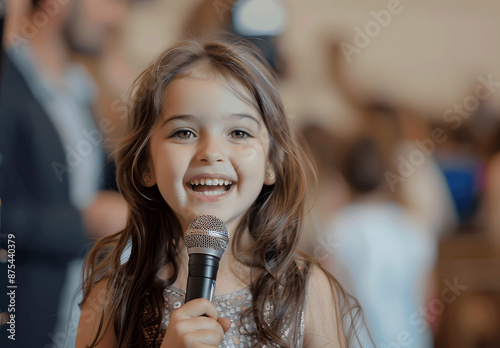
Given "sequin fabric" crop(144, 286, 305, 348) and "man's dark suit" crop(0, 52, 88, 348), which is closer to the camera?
"sequin fabric" crop(144, 286, 305, 348)

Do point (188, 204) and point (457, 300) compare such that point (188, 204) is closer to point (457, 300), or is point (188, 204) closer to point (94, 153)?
point (94, 153)

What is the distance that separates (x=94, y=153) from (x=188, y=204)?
40 centimetres

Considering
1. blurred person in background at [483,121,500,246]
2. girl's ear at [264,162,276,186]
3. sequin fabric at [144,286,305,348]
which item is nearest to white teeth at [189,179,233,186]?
girl's ear at [264,162,276,186]

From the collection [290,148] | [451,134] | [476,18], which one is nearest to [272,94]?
[290,148]

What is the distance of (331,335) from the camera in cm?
111

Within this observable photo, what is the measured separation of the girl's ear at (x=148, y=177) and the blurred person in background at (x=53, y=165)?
0.59 ft

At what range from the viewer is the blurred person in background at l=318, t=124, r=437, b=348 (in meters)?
1.24

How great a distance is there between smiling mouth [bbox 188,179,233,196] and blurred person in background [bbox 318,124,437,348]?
13.3 inches

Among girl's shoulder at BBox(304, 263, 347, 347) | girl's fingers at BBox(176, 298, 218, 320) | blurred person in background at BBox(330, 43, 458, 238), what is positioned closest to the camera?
girl's fingers at BBox(176, 298, 218, 320)

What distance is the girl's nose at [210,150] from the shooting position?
99cm

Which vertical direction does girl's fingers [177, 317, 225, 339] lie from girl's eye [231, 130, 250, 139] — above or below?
below

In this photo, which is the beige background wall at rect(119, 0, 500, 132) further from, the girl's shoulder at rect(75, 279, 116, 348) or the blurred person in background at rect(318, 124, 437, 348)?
the girl's shoulder at rect(75, 279, 116, 348)

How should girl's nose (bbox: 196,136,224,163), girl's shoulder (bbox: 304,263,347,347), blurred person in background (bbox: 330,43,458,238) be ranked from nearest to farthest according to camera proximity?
girl's nose (bbox: 196,136,224,163) → girl's shoulder (bbox: 304,263,347,347) → blurred person in background (bbox: 330,43,458,238)

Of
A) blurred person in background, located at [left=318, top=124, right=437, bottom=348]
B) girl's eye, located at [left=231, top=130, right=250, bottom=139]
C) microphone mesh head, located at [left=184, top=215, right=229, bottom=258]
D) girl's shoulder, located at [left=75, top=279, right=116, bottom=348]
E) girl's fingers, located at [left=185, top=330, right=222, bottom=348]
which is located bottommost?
girl's fingers, located at [left=185, top=330, right=222, bottom=348]
